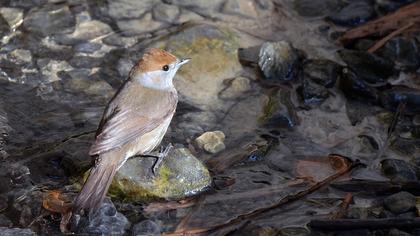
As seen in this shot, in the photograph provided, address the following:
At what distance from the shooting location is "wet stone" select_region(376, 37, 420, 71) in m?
7.94

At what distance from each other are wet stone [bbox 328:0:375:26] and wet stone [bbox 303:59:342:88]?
82 centimetres

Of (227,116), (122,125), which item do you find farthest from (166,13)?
(122,125)

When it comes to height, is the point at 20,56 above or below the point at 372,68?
below

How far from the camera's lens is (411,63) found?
793 centimetres

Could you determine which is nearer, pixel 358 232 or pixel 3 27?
pixel 358 232

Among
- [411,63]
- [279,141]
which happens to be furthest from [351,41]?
[279,141]

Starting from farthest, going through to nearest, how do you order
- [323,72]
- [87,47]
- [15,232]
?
[87,47] < [323,72] < [15,232]

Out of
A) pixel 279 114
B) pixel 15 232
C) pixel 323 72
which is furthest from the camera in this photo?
pixel 323 72

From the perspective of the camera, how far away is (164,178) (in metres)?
6.26

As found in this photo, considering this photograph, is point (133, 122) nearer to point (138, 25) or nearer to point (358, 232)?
point (358, 232)

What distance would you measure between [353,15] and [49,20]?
10.1 feet

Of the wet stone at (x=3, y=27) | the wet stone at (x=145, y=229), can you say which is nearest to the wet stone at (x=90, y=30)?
the wet stone at (x=3, y=27)

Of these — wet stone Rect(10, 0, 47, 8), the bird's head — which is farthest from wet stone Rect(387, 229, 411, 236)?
wet stone Rect(10, 0, 47, 8)

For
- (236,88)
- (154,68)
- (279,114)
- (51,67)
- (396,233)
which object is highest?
(154,68)
